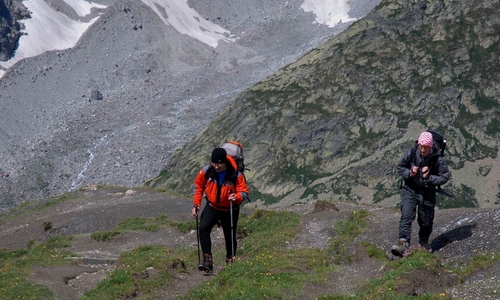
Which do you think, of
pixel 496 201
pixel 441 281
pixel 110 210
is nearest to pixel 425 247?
pixel 441 281

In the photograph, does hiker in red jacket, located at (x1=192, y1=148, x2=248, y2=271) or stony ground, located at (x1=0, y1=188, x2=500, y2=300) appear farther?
hiker in red jacket, located at (x1=192, y1=148, x2=248, y2=271)

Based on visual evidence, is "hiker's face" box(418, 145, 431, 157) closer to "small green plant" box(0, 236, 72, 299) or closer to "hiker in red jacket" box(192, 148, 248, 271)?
"hiker in red jacket" box(192, 148, 248, 271)

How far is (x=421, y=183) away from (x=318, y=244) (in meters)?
8.24

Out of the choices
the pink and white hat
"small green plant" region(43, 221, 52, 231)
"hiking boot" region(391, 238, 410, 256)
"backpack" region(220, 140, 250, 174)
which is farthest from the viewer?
"small green plant" region(43, 221, 52, 231)

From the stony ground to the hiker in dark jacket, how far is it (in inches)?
35.1

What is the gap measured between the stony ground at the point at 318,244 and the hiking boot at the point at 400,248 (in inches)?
24.2

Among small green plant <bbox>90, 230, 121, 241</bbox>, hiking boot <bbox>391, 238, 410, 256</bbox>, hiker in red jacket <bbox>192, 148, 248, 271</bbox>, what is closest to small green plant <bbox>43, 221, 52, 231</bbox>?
small green plant <bbox>90, 230, 121, 241</bbox>

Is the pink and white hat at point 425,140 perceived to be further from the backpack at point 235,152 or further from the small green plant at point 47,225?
the small green plant at point 47,225

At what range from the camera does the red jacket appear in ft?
72.3

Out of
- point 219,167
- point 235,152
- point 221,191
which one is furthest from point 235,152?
point 221,191

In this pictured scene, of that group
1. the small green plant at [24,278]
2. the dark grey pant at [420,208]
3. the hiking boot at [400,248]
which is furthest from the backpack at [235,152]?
the small green plant at [24,278]

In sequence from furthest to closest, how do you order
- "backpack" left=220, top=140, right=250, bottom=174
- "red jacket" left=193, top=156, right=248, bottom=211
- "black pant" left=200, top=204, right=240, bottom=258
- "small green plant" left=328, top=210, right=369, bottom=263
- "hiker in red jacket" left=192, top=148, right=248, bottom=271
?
"small green plant" left=328, top=210, right=369, bottom=263 → "black pant" left=200, top=204, right=240, bottom=258 → "backpack" left=220, top=140, right=250, bottom=174 → "red jacket" left=193, top=156, right=248, bottom=211 → "hiker in red jacket" left=192, top=148, right=248, bottom=271

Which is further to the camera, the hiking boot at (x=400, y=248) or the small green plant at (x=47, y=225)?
the small green plant at (x=47, y=225)

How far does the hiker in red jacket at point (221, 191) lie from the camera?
72.0 feet
